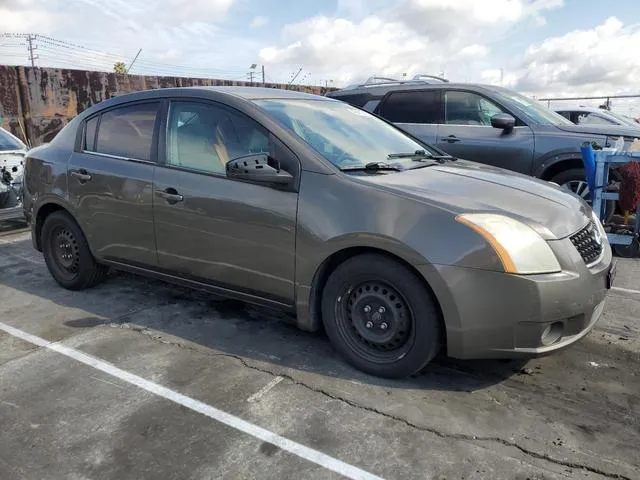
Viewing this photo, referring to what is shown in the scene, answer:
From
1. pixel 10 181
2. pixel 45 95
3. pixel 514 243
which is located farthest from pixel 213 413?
pixel 45 95

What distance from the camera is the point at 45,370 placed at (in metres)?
3.48

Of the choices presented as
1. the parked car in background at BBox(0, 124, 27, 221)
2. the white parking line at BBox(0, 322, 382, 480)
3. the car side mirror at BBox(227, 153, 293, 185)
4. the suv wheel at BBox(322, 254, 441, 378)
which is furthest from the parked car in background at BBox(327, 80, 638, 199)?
the white parking line at BBox(0, 322, 382, 480)

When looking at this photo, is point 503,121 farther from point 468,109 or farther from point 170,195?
point 170,195

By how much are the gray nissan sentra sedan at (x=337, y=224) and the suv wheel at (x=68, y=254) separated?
0.07 m

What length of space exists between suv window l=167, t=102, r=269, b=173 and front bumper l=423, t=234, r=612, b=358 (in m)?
1.55

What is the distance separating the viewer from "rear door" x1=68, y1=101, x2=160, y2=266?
4.18 m

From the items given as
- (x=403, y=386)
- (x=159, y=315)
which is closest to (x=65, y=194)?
(x=159, y=315)

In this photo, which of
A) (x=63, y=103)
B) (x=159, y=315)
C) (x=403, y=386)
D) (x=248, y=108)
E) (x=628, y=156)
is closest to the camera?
(x=403, y=386)

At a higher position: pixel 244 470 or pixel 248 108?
pixel 248 108

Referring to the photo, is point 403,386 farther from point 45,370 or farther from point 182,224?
point 45,370

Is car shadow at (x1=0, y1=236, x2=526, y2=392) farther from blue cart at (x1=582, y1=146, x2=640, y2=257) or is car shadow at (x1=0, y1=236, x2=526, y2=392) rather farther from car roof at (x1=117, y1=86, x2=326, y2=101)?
blue cart at (x1=582, y1=146, x2=640, y2=257)

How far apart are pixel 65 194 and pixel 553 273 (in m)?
3.92

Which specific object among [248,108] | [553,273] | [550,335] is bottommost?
[550,335]

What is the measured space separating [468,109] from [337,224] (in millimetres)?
4747
